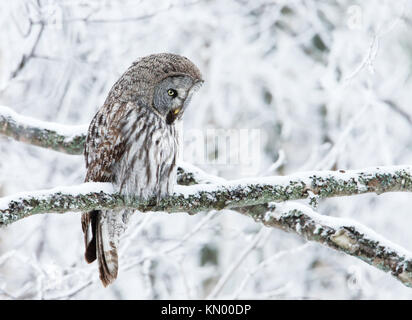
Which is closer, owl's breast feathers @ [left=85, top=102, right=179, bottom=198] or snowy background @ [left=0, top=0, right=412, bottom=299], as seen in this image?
owl's breast feathers @ [left=85, top=102, right=179, bottom=198]

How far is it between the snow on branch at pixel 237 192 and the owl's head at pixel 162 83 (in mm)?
446

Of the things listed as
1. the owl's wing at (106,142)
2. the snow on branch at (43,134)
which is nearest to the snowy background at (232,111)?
the snow on branch at (43,134)

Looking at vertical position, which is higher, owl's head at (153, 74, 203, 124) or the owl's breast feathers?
owl's head at (153, 74, 203, 124)

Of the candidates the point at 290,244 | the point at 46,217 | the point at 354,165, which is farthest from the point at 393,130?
the point at 46,217

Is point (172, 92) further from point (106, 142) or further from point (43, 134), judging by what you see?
point (43, 134)

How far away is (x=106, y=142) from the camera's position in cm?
270

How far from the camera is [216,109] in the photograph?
6.04 meters

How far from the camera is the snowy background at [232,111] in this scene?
15.6 ft

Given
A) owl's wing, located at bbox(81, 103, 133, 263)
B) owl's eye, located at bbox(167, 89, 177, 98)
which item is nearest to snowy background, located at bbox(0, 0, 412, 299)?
owl's wing, located at bbox(81, 103, 133, 263)

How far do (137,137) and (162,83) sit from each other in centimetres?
27

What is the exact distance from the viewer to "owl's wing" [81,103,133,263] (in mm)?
2680

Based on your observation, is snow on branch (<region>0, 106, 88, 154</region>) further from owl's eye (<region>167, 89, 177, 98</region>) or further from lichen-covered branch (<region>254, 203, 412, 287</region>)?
lichen-covered branch (<region>254, 203, 412, 287</region>)

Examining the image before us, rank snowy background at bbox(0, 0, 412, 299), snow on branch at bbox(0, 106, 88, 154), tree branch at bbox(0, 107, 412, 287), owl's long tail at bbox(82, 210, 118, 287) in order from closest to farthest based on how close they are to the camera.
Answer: tree branch at bbox(0, 107, 412, 287) → owl's long tail at bbox(82, 210, 118, 287) → snow on branch at bbox(0, 106, 88, 154) → snowy background at bbox(0, 0, 412, 299)

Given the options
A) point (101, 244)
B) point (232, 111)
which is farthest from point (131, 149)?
point (232, 111)
